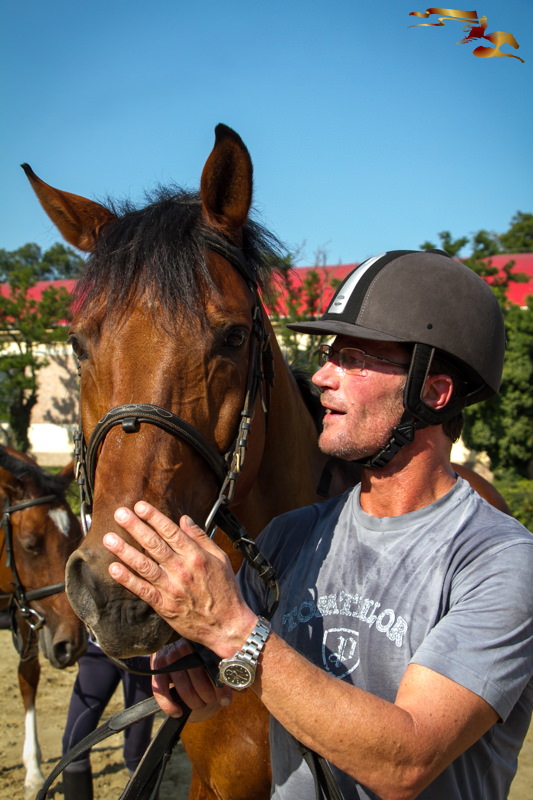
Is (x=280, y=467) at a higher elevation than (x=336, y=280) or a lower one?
lower

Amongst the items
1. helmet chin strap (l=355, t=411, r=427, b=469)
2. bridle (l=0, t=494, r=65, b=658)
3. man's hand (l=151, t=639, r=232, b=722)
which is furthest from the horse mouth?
bridle (l=0, t=494, r=65, b=658)

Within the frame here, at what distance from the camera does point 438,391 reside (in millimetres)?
1878

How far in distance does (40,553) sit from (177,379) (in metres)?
3.72

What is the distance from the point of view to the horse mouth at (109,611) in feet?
4.88

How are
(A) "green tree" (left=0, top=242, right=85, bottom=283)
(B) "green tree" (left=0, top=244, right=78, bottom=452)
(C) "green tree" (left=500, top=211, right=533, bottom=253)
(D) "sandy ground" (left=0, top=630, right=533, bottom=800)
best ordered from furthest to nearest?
(C) "green tree" (left=500, top=211, right=533, bottom=253) < (A) "green tree" (left=0, top=242, right=85, bottom=283) < (B) "green tree" (left=0, top=244, right=78, bottom=452) < (D) "sandy ground" (left=0, top=630, right=533, bottom=800)

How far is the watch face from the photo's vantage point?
4.42 ft

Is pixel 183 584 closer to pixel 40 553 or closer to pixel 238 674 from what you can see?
pixel 238 674

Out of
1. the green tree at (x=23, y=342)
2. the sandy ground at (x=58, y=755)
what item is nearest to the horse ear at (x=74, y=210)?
the sandy ground at (x=58, y=755)

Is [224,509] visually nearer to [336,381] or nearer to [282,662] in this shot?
[336,381]

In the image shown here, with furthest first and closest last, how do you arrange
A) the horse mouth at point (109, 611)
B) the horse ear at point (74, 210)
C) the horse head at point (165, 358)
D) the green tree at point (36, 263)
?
the green tree at point (36, 263)
the horse ear at point (74, 210)
the horse head at point (165, 358)
the horse mouth at point (109, 611)

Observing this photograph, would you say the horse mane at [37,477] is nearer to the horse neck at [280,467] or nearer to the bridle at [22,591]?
the bridle at [22,591]

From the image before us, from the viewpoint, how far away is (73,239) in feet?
8.14

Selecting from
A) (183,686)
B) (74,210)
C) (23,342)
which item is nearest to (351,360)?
(183,686)

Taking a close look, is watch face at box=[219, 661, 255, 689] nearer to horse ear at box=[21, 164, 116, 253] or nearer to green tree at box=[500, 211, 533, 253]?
horse ear at box=[21, 164, 116, 253]
